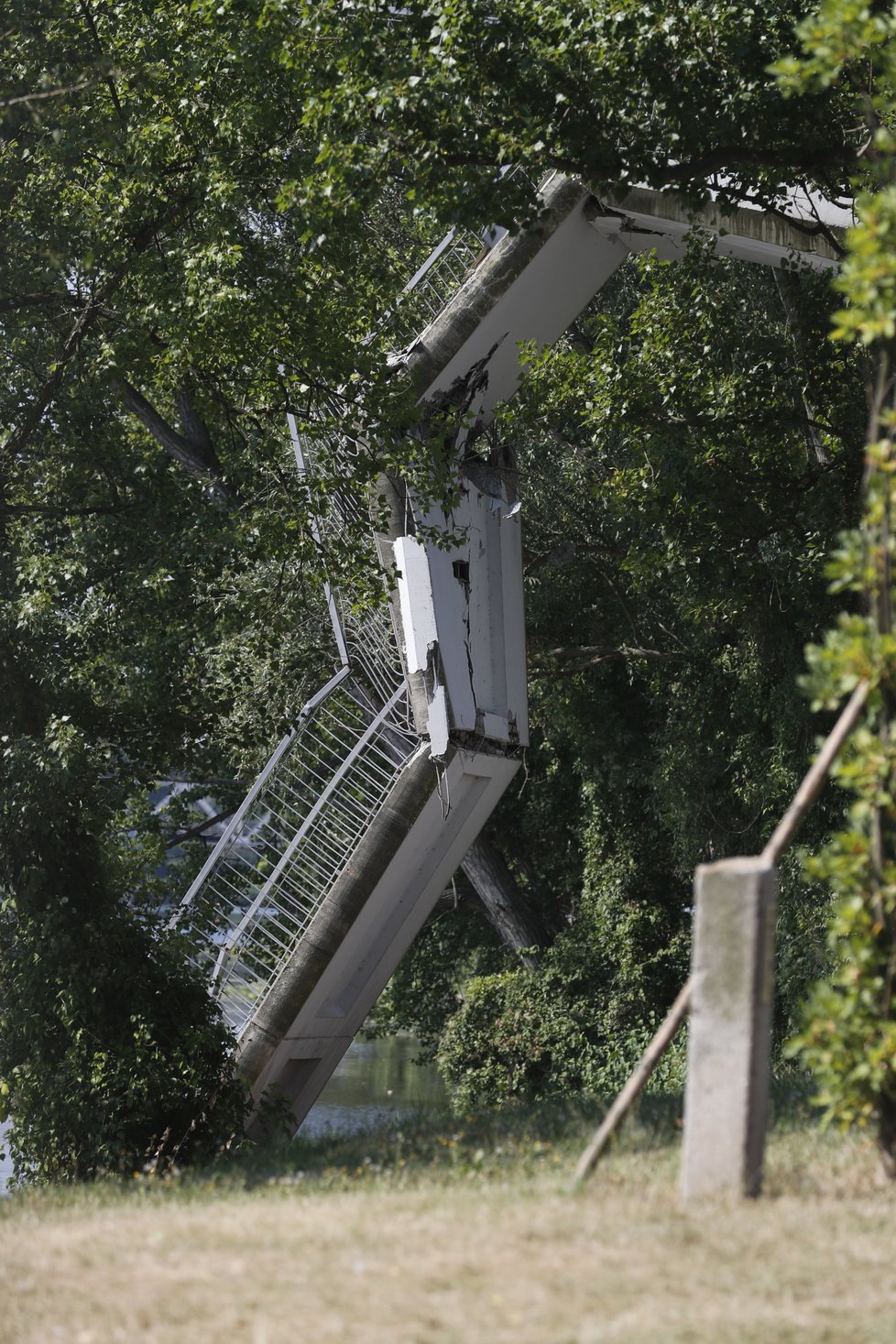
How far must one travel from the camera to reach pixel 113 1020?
38.9ft

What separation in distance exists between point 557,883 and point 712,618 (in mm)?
8234

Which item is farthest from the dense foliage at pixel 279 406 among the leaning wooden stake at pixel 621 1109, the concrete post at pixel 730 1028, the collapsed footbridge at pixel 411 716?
the leaning wooden stake at pixel 621 1109

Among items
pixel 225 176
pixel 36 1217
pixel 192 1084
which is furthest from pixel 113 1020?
pixel 225 176

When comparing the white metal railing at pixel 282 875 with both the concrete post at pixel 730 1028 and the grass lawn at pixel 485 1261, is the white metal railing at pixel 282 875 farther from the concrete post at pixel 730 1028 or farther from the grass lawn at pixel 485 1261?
the concrete post at pixel 730 1028

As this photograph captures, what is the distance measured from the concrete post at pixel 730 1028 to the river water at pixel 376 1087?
49.6 feet

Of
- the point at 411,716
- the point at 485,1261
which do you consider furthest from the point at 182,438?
the point at 485,1261

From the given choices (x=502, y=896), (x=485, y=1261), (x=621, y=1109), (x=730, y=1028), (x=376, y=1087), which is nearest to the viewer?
(x=485, y=1261)

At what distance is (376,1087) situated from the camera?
90.7 ft

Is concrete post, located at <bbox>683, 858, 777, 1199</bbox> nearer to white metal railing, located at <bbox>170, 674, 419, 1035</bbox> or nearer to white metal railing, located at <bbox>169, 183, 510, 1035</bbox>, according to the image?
white metal railing, located at <bbox>169, 183, 510, 1035</bbox>

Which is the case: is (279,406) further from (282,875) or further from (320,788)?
(282,875)

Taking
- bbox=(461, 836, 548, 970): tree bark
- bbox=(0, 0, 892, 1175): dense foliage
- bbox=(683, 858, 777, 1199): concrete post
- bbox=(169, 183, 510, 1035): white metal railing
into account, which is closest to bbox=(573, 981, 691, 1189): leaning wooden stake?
bbox=(683, 858, 777, 1199): concrete post

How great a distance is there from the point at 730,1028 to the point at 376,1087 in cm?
2304

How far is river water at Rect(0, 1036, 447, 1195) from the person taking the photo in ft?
76.4

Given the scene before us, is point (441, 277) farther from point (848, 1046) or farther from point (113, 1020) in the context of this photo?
point (848, 1046)
